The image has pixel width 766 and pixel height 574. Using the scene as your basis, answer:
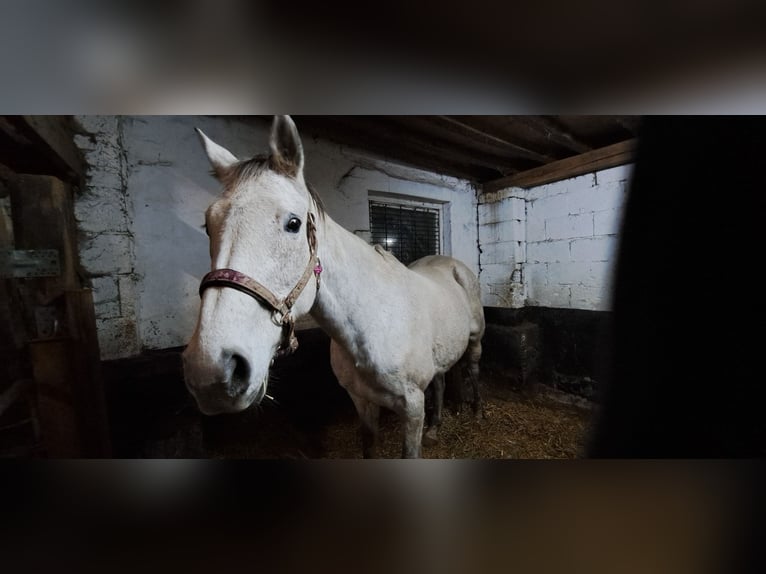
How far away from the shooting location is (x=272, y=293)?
0.86 m

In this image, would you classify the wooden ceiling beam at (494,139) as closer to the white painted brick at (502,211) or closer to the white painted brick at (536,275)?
the white painted brick at (502,211)

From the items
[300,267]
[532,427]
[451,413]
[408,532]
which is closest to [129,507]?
[408,532]

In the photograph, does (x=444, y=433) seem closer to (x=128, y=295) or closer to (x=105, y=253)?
(x=128, y=295)

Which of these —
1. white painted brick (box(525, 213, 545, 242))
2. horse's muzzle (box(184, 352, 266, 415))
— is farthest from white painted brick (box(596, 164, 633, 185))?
horse's muzzle (box(184, 352, 266, 415))

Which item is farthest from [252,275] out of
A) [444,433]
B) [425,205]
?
[444,433]

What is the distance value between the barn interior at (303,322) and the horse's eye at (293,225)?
21 cm

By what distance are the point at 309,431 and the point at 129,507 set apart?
690mm

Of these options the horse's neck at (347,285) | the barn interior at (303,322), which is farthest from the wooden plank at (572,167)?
the horse's neck at (347,285)

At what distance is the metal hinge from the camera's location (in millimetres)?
1044

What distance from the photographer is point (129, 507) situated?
1.19m

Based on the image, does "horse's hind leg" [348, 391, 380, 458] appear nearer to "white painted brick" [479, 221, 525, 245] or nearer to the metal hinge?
"white painted brick" [479, 221, 525, 245]
